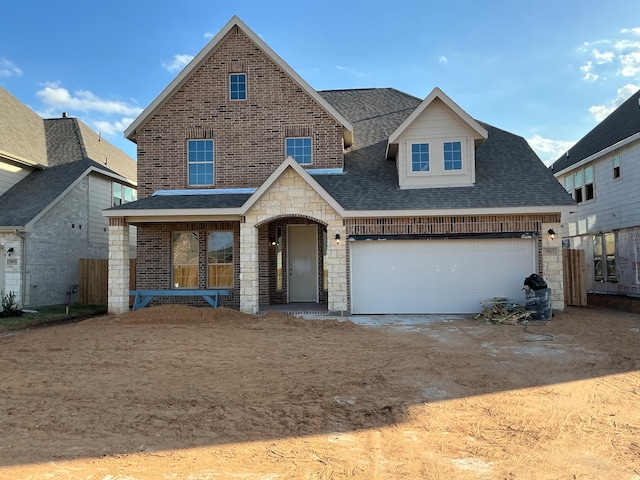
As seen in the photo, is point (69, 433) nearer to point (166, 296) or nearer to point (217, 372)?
point (217, 372)

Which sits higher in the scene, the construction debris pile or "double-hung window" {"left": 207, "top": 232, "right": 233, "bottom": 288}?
"double-hung window" {"left": 207, "top": 232, "right": 233, "bottom": 288}

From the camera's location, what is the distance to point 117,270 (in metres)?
12.9

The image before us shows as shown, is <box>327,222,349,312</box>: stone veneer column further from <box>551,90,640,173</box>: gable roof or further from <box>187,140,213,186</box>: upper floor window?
<box>551,90,640,173</box>: gable roof

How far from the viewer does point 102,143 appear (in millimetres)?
20703

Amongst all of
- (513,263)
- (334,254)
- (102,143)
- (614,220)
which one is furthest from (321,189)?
(102,143)

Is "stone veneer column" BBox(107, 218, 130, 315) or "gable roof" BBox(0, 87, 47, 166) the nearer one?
"stone veneer column" BBox(107, 218, 130, 315)

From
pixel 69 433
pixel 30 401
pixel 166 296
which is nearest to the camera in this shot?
pixel 69 433

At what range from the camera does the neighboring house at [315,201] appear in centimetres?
1240

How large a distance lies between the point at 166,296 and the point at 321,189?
20.8ft

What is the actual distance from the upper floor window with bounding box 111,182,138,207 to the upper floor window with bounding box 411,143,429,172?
38.0 feet

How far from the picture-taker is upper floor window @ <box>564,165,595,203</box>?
18344 millimetres

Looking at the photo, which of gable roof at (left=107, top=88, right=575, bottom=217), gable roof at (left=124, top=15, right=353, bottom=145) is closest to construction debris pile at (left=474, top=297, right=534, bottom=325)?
gable roof at (left=107, top=88, right=575, bottom=217)

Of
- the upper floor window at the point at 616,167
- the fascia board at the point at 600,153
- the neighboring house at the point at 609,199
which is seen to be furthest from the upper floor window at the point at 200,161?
the upper floor window at the point at 616,167

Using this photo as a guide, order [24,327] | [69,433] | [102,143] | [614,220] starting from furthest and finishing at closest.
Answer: [102,143] < [614,220] < [24,327] < [69,433]
